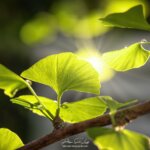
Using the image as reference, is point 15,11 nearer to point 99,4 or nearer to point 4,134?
point 99,4

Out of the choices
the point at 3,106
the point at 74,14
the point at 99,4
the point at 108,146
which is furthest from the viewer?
the point at 3,106

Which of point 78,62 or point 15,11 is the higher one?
point 78,62

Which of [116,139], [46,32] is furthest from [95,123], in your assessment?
[46,32]

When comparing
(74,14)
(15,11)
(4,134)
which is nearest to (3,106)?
(15,11)

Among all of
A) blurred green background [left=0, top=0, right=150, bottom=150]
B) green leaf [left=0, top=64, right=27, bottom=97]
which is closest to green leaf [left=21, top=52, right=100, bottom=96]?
green leaf [left=0, top=64, right=27, bottom=97]

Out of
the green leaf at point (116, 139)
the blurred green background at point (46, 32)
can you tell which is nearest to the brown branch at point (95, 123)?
the green leaf at point (116, 139)

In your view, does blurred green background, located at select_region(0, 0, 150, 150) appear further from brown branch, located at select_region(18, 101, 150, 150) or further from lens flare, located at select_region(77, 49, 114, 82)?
brown branch, located at select_region(18, 101, 150, 150)

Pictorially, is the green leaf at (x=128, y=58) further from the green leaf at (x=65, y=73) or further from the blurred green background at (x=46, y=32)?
the blurred green background at (x=46, y=32)
